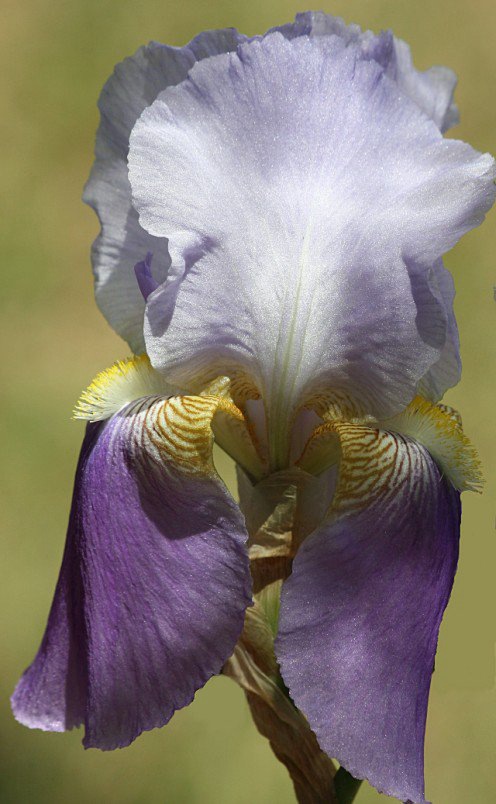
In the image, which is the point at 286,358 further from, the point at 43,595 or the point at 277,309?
the point at 43,595

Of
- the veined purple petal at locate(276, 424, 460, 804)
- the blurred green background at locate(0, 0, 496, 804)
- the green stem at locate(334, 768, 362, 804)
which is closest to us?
the veined purple petal at locate(276, 424, 460, 804)

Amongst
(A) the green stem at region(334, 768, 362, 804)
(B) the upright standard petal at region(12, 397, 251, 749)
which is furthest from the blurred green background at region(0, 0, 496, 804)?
(B) the upright standard petal at region(12, 397, 251, 749)

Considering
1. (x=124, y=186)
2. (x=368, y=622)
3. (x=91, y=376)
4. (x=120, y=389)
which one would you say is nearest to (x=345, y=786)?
(x=368, y=622)

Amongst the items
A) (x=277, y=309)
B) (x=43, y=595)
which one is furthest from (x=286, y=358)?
(x=43, y=595)

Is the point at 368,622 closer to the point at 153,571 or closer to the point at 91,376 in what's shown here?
the point at 153,571

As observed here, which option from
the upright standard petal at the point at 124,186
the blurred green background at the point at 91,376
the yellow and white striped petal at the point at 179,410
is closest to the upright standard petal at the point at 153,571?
the yellow and white striped petal at the point at 179,410

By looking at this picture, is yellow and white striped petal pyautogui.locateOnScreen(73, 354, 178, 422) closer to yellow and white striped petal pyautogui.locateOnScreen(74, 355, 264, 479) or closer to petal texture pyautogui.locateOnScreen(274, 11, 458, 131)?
yellow and white striped petal pyautogui.locateOnScreen(74, 355, 264, 479)
